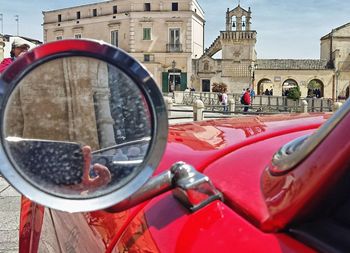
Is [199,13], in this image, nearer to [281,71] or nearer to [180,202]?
[281,71]

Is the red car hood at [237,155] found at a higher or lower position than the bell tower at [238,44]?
lower

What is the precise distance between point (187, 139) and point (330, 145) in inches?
33.1

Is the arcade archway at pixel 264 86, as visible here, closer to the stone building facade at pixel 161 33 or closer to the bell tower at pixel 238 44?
the bell tower at pixel 238 44

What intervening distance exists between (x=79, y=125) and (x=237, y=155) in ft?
1.50

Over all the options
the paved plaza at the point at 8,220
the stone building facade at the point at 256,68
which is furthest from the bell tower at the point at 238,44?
the paved plaza at the point at 8,220

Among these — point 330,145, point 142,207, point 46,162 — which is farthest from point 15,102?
point 330,145

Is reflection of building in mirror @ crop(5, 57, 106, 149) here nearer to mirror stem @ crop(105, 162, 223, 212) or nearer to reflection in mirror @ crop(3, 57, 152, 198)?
reflection in mirror @ crop(3, 57, 152, 198)

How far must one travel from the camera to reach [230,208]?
1008 mm

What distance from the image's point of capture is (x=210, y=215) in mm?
993

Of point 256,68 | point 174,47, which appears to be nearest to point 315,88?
point 256,68

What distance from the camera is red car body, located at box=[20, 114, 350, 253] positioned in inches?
33.8

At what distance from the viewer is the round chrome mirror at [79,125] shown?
3.10ft

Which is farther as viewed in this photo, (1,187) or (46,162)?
(1,187)

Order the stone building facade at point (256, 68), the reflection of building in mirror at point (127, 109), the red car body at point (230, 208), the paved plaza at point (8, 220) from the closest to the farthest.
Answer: the red car body at point (230, 208) < the reflection of building in mirror at point (127, 109) < the paved plaza at point (8, 220) < the stone building facade at point (256, 68)
